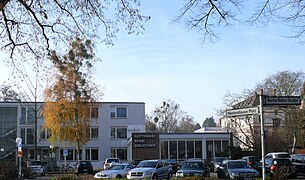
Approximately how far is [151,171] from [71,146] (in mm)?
39947

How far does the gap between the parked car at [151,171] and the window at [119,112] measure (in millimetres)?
38774

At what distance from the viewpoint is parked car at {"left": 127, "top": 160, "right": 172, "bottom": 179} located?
27734 mm

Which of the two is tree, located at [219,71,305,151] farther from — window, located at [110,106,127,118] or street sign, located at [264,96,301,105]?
street sign, located at [264,96,301,105]

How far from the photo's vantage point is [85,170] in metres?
47.4

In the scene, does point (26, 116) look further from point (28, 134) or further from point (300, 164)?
point (300, 164)

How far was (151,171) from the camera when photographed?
28.3m

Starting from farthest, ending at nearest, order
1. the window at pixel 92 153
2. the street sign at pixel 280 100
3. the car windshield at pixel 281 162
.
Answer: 1. the window at pixel 92 153
2. the car windshield at pixel 281 162
3. the street sign at pixel 280 100

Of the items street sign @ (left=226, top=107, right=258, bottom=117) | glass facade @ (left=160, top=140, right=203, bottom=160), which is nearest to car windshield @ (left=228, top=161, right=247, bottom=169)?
street sign @ (left=226, top=107, right=258, bottom=117)

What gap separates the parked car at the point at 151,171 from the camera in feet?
91.0

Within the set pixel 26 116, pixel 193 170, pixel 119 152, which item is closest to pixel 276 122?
pixel 119 152

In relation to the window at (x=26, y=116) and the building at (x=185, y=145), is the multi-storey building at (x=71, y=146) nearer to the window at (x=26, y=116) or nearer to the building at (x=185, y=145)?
the window at (x=26, y=116)

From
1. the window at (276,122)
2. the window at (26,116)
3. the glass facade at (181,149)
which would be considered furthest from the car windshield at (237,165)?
the window at (26,116)

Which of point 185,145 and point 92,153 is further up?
point 185,145

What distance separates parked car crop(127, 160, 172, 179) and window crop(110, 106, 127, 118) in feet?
127
